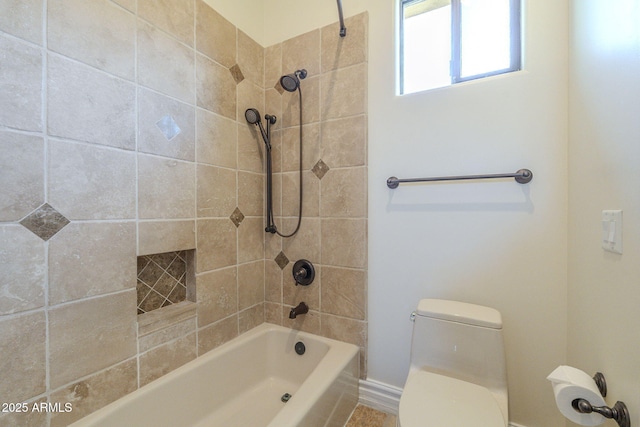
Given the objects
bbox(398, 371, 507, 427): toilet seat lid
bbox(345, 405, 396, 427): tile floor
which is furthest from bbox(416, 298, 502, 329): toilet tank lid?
bbox(345, 405, 396, 427): tile floor

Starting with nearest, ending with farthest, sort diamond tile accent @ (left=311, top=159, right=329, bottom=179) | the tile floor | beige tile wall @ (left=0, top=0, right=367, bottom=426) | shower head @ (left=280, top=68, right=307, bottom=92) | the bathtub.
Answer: beige tile wall @ (left=0, top=0, right=367, bottom=426) → the bathtub → the tile floor → shower head @ (left=280, top=68, right=307, bottom=92) → diamond tile accent @ (left=311, top=159, right=329, bottom=179)

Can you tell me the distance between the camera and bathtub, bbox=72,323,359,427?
1.04m

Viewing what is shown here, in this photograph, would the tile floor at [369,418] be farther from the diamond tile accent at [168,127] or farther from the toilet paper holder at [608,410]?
the diamond tile accent at [168,127]

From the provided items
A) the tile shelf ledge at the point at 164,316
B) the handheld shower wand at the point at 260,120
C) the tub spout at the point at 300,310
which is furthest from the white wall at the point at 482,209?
the tile shelf ledge at the point at 164,316

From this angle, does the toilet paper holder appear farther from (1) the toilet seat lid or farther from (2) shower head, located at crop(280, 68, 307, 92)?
(2) shower head, located at crop(280, 68, 307, 92)

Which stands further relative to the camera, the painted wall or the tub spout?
the tub spout

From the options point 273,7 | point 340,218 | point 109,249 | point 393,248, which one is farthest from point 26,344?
point 273,7

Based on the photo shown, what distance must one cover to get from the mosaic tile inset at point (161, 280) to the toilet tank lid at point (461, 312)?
1218 millimetres

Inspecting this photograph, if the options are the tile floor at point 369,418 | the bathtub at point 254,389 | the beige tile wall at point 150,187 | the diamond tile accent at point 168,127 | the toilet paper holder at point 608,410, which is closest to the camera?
the toilet paper holder at point 608,410

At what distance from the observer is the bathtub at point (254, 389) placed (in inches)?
41.0

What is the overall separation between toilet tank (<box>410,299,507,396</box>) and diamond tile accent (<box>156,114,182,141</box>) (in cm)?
144

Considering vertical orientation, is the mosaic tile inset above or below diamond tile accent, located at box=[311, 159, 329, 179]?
below

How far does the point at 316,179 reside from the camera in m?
1.61

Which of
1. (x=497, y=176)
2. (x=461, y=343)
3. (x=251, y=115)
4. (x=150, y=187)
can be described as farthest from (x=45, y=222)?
(x=497, y=176)
